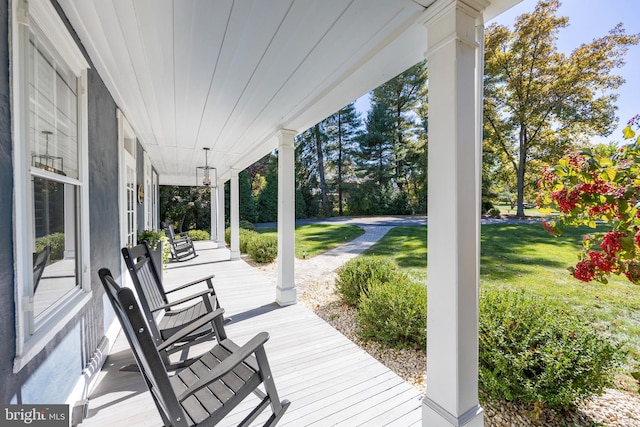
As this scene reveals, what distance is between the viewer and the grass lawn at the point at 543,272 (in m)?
3.44

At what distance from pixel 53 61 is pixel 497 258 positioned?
8.31 m

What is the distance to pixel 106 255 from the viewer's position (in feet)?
8.29

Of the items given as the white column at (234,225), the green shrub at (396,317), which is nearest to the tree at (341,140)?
the white column at (234,225)

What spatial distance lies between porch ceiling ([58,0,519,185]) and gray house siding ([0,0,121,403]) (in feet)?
0.94

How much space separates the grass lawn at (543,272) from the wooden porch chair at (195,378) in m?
3.35

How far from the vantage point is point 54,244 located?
160cm

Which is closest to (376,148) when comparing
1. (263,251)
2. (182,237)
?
(263,251)

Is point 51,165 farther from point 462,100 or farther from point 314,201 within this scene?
point 314,201

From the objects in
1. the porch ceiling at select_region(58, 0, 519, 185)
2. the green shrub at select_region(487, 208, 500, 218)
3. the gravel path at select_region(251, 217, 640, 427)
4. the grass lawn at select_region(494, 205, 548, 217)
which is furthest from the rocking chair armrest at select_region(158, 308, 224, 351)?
the green shrub at select_region(487, 208, 500, 218)

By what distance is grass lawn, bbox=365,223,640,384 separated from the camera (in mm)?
3441

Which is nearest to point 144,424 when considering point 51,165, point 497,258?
point 51,165

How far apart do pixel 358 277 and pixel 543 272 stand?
434 centimetres

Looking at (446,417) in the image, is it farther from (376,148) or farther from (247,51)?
(376,148)

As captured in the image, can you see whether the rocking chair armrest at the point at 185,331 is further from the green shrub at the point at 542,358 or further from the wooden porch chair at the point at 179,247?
the wooden porch chair at the point at 179,247
